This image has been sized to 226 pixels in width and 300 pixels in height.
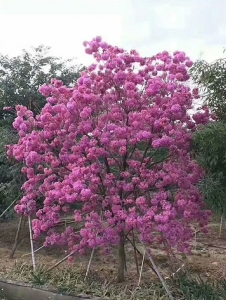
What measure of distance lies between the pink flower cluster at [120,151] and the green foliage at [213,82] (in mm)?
126

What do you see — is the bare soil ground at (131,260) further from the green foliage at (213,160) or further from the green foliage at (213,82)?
the green foliage at (213,82)

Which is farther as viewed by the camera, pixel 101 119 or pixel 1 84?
pixel 1 84

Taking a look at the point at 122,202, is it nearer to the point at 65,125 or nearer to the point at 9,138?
the point at 65,125

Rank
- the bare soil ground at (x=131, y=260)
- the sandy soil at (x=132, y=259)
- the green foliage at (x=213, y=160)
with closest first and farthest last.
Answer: the green foliage at (x=213, y=160) → the bare soil ground at (x=131, y=260) → the sandy soil at (x=132, y=259)

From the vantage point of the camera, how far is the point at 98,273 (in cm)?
582

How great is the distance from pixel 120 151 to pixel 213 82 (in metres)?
1.21

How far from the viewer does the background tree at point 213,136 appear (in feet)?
14.6

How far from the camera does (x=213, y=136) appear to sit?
14.5 ft

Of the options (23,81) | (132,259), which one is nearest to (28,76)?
(23,81)

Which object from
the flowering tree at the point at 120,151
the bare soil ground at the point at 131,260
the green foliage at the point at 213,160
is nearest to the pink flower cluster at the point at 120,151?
the flowering tree at the point at 120,151

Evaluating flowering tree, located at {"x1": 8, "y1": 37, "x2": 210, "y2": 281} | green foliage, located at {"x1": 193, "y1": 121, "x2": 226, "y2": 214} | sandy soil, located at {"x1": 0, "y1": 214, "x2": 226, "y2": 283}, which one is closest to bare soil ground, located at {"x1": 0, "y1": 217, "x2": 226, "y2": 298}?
sandy soil, located at {"x1": 0, "y1": 214, "x2": 226, "y2": 283}

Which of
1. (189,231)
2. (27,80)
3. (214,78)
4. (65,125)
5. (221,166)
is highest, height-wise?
(27,80)

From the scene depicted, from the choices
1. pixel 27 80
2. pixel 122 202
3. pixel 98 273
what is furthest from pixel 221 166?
pixel 27 80

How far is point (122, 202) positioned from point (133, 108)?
39.4 inches
